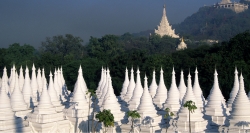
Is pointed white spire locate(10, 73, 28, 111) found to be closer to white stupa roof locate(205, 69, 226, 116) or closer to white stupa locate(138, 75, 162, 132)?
white stupa locate(138, 75, 162, 132)

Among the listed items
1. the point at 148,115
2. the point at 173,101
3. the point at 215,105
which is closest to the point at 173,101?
the point at 173,101

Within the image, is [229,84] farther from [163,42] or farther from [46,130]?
[163,42]

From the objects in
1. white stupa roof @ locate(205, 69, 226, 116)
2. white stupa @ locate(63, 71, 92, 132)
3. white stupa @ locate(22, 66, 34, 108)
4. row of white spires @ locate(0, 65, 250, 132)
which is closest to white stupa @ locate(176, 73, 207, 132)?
row of white spires @ locate(0, 65, 250, 132)

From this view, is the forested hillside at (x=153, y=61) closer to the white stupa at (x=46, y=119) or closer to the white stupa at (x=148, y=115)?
the white stupa at (x=148, y=115)

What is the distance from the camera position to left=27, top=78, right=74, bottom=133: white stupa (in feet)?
83.1

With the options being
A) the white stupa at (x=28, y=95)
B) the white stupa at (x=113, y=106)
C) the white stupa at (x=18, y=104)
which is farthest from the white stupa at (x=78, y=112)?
the white stupa at (x=28, y=95)

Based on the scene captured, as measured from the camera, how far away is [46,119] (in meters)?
25.8

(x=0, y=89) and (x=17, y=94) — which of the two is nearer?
(x=0, y=89)

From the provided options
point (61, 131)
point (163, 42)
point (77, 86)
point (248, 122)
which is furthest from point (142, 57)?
point (163, 42)

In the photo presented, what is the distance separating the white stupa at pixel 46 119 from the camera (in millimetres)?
25344

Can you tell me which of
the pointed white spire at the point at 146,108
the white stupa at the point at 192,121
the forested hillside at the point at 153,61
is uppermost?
the forested hillside at the point at 153,61

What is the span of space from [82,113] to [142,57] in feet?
96.4

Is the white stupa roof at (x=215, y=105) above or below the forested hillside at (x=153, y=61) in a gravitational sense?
below

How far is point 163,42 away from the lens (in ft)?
381
